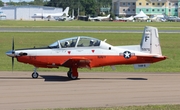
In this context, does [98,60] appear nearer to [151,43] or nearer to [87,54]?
[87,54]

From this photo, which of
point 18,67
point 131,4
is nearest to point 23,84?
point 18,67

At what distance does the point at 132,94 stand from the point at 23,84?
4.25 m

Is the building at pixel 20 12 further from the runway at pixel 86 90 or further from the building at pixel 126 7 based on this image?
the runway at pixel 86 90

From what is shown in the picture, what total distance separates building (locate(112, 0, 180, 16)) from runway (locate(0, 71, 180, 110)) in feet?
510

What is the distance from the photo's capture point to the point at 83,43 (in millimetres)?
17438

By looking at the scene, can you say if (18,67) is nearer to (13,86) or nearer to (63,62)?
(63,62)

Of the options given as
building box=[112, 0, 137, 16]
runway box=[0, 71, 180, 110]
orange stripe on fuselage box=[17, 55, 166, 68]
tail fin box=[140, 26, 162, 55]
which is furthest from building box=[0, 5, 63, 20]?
tail fin box=[140, 26, 162, 55]

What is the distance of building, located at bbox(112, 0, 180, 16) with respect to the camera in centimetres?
17188

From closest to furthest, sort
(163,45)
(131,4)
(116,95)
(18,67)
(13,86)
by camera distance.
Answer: (116,95), (13,86), (18,67), (163,45), (131,4)

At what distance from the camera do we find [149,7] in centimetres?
17188

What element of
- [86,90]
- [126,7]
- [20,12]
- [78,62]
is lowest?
[86,90]

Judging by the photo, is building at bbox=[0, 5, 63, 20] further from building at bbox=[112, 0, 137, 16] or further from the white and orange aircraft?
the white and orange aircraft

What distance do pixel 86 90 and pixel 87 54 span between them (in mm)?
3106

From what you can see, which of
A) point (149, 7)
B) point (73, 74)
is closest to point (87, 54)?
point (73, 74)
